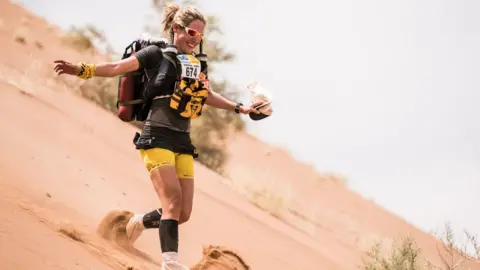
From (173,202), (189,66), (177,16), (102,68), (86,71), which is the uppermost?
(177,16)

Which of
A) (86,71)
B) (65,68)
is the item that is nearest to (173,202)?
(86,71)

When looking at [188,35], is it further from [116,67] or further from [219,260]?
[219,260]

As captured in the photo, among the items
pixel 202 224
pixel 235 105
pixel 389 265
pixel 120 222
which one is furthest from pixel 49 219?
pixel 389 265

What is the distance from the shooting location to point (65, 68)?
4.93 meters

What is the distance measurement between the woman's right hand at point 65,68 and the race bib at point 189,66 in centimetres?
80

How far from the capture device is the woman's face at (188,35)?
5.57 metres

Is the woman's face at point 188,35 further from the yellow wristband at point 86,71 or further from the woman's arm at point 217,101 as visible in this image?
the yellow wristband at point 86,71

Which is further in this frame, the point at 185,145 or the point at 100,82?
the point at 100,82

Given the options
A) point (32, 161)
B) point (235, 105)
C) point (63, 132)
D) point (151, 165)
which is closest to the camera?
point (151, 165)

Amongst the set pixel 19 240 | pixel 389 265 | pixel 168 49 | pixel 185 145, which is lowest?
pixel 19 240

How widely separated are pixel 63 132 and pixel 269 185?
8.10 metres

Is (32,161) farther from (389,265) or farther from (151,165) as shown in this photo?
(389,265)

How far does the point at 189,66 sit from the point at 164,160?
68 cm

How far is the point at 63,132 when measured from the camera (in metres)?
10.4
